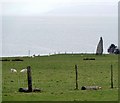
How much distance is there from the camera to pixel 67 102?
25.8m

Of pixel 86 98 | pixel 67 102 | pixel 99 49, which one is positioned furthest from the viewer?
pixel 99 49

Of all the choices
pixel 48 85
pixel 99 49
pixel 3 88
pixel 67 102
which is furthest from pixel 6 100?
pixel 99 49

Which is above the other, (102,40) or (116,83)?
(102,40)

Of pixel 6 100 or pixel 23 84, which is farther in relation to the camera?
pixel 23 84

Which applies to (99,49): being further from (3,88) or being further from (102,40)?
(3,88)

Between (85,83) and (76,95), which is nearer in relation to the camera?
(76,95)

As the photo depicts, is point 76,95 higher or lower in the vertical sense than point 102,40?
lower

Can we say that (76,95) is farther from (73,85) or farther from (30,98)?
(73,85)

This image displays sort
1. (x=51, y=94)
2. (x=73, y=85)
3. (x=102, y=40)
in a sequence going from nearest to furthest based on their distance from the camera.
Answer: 1. (x=51, y=94)
2. (x=73, y=85)
3. (x=102, y=40)

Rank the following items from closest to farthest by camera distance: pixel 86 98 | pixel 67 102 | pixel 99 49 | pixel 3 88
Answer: pixel 67 102
pixel 86 98
pixel 3 88
pixel 99 49

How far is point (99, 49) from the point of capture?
13412 centimetres

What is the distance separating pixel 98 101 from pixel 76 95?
2910 millimetres

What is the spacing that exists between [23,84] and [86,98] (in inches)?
427

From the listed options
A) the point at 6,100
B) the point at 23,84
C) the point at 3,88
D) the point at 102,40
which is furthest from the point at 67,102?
the point at 102,40
